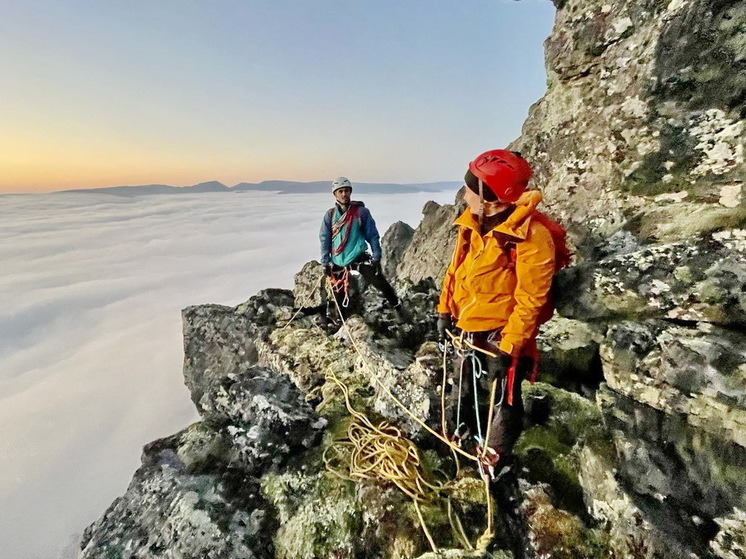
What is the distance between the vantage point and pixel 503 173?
3295mm

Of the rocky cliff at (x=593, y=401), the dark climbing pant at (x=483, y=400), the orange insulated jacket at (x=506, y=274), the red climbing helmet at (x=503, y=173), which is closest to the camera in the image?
the rocky cliff at (x=593, y=401)

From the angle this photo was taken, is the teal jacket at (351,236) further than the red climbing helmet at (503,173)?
Yes

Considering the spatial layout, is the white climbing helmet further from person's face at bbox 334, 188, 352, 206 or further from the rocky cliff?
the rocky cliff

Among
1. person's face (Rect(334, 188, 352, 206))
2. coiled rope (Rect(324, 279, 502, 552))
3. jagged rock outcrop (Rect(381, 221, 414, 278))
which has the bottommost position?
jagged rock outcrop (Rect(381, 221, 414, 278))

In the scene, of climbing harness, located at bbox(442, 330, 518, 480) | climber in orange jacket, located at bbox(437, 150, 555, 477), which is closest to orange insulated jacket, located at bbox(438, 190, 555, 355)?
climber in orange jacket, located at bbox(437, 150, 555, 477)

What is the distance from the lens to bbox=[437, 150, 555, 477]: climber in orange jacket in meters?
3.19

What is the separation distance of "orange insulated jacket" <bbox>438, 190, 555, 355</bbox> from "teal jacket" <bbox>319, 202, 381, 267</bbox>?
429 centimetres

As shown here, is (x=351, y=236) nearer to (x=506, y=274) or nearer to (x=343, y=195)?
(x=343, y=195)

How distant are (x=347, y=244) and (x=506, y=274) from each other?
509cm

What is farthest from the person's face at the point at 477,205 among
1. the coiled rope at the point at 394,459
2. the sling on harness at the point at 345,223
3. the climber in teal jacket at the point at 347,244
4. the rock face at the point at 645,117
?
the sling on harness at the point at 345,223

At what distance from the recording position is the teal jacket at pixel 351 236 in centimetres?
809

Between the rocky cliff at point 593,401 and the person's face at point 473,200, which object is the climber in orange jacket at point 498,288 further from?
the rocky cliff at point 593,401

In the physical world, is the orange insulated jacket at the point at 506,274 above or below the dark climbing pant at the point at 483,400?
above

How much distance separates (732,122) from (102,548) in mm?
7481
